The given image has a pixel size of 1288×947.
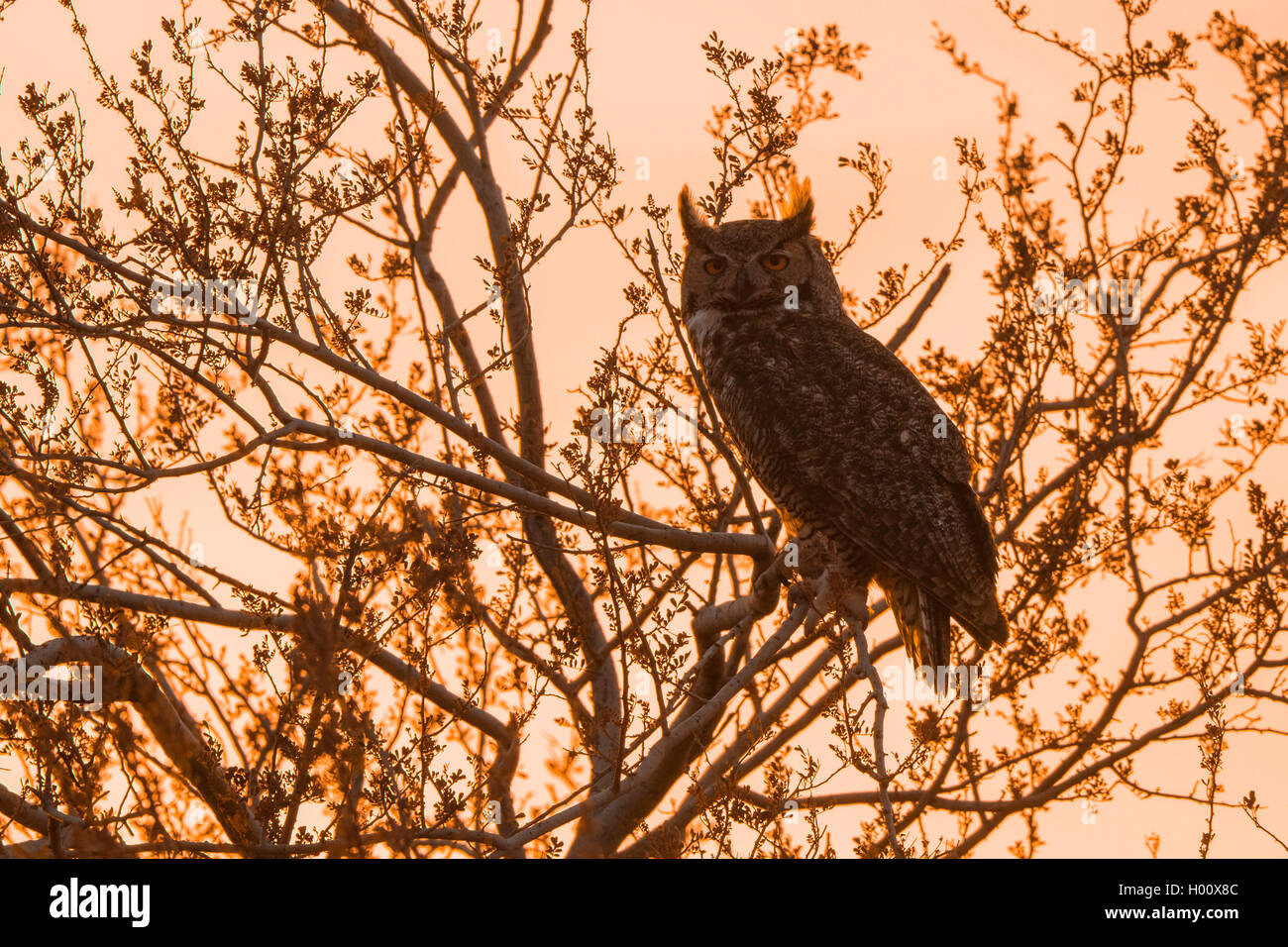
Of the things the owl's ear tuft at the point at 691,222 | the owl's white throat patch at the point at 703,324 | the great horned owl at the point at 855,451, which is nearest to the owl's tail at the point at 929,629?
the great horned owl at the point at 855,451

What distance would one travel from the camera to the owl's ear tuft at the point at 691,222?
6914 millimetres

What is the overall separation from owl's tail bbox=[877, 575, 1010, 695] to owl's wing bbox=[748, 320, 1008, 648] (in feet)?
0.06

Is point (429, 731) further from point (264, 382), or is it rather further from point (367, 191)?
point (367, 191)

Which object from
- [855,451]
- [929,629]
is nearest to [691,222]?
[855,451]

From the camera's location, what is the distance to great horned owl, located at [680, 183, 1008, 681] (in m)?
5.49

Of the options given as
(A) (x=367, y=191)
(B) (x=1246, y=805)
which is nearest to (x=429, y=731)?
(A) (x=367, y=191)

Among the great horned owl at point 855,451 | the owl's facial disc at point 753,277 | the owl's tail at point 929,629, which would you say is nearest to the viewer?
the owl's tail at point 929,629

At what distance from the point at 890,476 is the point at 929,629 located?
2.26 feet

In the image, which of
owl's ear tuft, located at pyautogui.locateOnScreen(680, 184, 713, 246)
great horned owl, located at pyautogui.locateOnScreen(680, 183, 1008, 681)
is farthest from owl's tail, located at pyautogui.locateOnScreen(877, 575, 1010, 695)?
owl's ear tuft, located at pyautogui.locateOnScreen(680, 184, 713, 246)

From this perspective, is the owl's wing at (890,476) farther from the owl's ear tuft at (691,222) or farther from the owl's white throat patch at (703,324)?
the owl's ear tuft at (691,222)

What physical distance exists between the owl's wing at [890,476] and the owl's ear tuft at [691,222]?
1.03 metres

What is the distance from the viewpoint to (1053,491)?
6227 mm

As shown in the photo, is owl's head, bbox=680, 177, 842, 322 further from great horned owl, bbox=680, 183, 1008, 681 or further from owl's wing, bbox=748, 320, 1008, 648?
owl's wing, bbox=748, 320, 1008, 648

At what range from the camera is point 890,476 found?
18.8 ft
